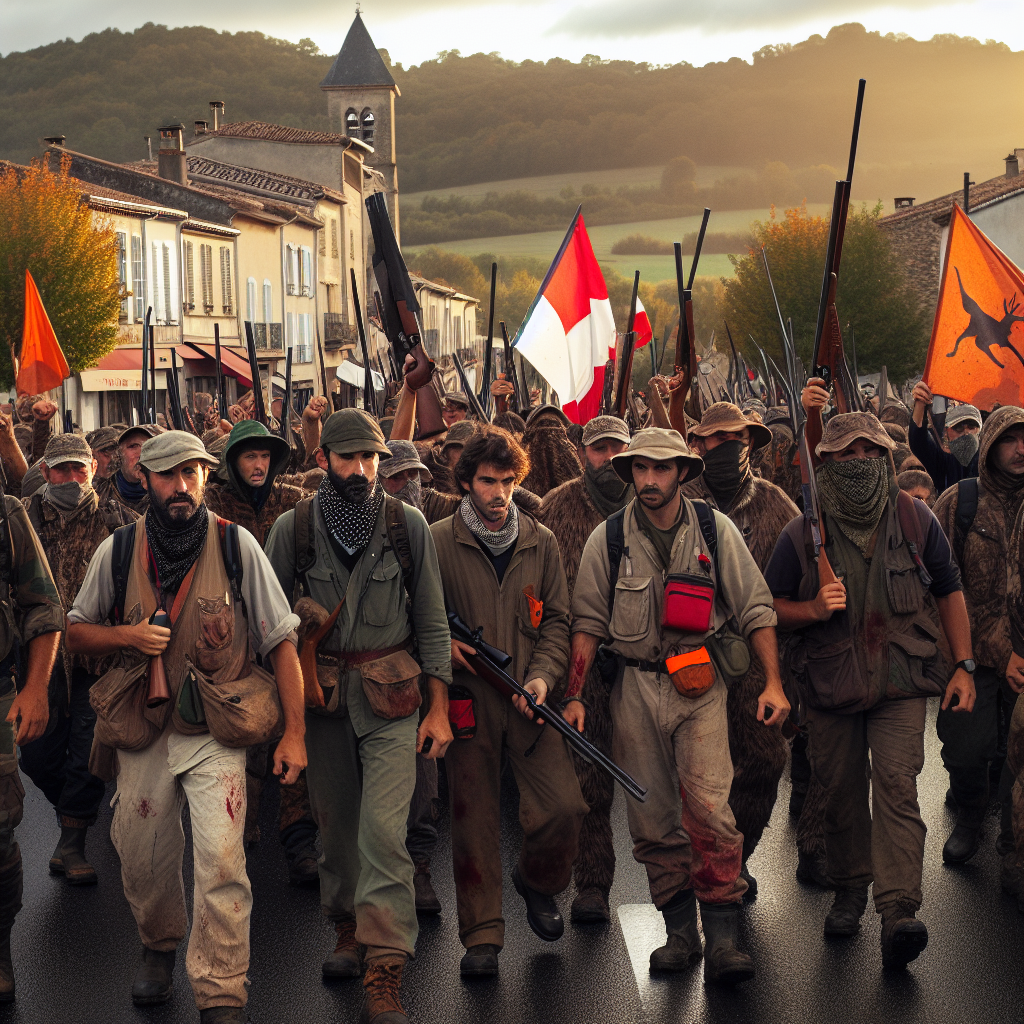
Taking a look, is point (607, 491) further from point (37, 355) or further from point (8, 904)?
point (37, 355)

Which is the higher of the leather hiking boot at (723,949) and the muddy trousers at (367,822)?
the muddy trousers at (367,822)

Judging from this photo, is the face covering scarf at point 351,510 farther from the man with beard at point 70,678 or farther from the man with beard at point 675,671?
the man with beard at point 70,678

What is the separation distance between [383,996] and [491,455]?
1.94 m

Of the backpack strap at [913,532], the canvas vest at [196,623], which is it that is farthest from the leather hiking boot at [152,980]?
the backpack strap at [913,532]

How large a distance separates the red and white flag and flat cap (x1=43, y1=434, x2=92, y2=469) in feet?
14.9

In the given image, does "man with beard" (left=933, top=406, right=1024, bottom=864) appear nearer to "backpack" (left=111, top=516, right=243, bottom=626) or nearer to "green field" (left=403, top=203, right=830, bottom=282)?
"backpack" (left=111, top=516, right=243, bottom=626)

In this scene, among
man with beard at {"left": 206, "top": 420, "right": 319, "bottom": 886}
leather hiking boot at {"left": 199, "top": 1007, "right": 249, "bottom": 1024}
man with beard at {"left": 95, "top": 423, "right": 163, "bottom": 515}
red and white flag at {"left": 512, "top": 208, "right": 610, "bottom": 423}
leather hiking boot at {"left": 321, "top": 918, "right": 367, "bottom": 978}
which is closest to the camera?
leather hiking boot at {"left": 199, "top": 1007, "right": 249, "bottom": 1024}

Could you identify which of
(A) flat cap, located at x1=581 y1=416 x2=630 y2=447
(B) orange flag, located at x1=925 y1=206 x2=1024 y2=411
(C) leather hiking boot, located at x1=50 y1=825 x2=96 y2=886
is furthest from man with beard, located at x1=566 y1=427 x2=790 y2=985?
(B) orange flag, located at x1=925 y1=206 x2=1024 y2=411

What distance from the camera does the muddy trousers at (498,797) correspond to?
557cm

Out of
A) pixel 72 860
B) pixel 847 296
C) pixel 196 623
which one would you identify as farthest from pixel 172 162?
pixel 196 623

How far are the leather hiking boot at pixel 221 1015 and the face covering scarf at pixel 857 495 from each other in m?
2.83

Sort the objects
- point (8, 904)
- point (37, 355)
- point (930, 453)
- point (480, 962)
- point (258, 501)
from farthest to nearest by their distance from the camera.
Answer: point (37, 355) → point (930, 453) → point (258, 501) → point (480, 962) → point (8, 904)

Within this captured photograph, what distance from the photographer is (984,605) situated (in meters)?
6.75

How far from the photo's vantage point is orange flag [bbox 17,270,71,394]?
14547mm
